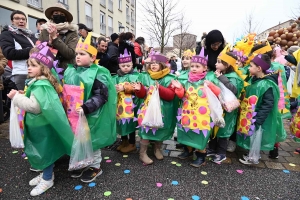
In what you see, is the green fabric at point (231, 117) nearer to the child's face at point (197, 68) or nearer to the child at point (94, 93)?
the child's face at point (197, 68)

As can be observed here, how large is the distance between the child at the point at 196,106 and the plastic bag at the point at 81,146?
1.22m

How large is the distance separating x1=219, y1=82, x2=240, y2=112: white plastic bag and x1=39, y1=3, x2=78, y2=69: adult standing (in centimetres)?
208

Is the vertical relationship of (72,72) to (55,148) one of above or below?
above

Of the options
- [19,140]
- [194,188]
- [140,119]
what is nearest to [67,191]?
[19,140]

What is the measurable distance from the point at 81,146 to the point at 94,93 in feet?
2.04

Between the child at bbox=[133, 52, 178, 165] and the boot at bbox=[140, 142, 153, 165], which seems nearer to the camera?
the child at bbox=[133, 52, 178, 165]

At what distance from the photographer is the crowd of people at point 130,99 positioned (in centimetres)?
226

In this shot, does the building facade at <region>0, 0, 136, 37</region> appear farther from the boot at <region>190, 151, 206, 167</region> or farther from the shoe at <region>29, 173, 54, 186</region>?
the boot at <region>190, 151, 206, 167</region>

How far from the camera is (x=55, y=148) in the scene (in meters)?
2.33

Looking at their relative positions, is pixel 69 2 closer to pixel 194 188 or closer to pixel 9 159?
pixel 9 159

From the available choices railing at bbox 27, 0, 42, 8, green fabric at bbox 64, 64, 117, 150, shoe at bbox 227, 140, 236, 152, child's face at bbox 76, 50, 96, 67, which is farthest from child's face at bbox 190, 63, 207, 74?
railing at bbox 27, 0, 42, 8

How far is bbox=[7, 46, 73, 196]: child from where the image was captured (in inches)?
83.4

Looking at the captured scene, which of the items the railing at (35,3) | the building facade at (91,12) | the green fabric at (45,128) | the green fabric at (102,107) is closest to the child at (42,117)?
the green fabric at (45,128)

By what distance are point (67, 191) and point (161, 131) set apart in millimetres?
1376
